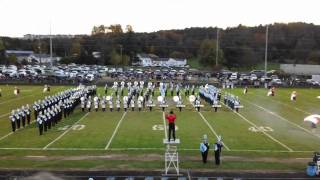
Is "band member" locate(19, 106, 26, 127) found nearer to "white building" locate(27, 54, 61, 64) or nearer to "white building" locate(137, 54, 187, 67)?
"white building" locate(137, 54, 187, 67)

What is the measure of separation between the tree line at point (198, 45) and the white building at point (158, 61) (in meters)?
1.90

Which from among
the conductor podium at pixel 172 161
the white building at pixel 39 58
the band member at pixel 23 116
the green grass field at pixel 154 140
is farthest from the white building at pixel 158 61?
the conductor podium at pixel 172 161

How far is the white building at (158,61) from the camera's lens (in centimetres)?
10383

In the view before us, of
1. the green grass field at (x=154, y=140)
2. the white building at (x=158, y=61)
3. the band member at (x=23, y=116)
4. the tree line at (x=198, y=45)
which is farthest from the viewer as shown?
the white building at (x=158, y=61)

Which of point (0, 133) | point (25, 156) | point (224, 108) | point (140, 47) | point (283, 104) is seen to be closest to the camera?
point (25, 156)

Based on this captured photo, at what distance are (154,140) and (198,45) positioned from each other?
9367 cm

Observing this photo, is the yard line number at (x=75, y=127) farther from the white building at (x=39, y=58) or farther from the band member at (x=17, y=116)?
the white building at (x=39, y=58)

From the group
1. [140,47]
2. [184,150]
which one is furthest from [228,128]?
[140,47]

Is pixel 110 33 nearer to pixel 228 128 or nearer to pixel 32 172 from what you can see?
pixel 228 128

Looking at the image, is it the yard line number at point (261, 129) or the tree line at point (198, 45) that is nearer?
the yard line number at point (261, 129)

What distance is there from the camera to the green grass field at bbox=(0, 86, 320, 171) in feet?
56.5

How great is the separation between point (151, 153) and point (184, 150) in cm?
140

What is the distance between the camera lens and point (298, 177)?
15.7m

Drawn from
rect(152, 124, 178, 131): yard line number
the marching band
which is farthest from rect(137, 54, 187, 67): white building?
rect(152, 124, 178, 131): yard line number
